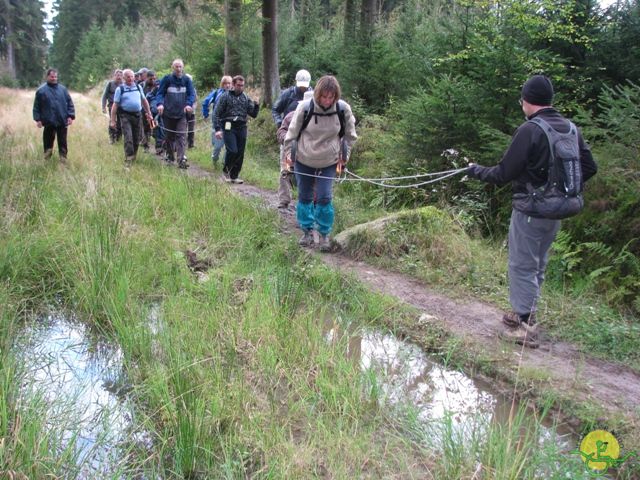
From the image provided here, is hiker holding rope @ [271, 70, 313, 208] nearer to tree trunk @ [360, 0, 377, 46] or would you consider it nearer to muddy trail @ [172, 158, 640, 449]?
muddy trail @ [172, 158, 640, 449]

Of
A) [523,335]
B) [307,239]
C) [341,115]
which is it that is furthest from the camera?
[307,239]

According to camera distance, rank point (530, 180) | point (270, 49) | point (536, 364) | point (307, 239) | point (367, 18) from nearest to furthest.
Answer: point (536, 364)
point (530, 180)
point (307, 239)
point (367, 18)
point (270, 49)

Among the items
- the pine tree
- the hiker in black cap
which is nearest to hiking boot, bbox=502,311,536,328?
the hiker in black cap

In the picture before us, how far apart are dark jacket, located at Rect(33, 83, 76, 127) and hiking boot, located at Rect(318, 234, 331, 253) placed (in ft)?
17.4

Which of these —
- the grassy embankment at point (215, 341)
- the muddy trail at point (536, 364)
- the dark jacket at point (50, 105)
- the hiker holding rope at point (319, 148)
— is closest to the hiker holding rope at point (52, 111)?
the dark jacket at point (50, 105)

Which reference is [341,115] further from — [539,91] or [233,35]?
[233,35]

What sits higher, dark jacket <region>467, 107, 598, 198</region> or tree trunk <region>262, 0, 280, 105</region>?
tree trunk <region>262, 0, 280, 105</region>

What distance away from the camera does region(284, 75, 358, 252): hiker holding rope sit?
5980 millimetres

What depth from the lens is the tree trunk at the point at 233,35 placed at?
14.6 metres

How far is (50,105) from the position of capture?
9125mm

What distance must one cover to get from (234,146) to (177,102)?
71.0 inches

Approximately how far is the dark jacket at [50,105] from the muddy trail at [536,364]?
21.1ft

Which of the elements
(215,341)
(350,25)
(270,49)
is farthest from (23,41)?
(215,341)

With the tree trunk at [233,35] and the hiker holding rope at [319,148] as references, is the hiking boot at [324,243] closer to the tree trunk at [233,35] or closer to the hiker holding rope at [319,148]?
the hiker holding rope at [319,148]
